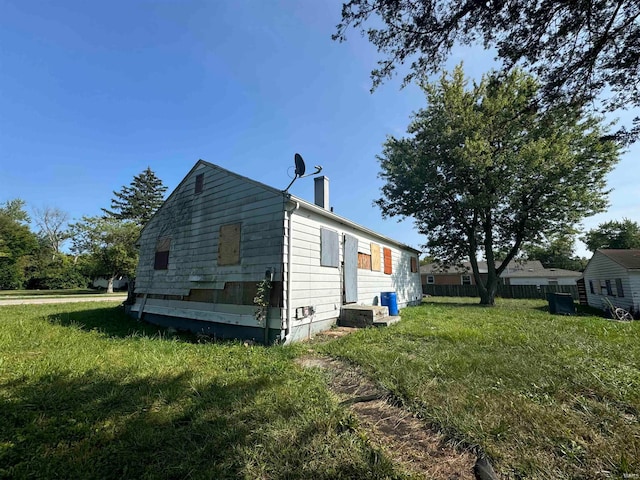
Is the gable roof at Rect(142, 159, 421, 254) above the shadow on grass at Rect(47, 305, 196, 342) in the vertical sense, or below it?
above

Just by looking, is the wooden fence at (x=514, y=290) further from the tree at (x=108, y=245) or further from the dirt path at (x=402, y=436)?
the tree at (x=108, y=245)

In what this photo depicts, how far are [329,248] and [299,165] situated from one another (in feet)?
8.58

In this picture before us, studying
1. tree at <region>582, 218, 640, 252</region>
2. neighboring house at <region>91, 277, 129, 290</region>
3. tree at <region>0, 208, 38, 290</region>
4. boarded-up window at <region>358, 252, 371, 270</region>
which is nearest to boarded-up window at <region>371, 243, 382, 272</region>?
boarded-up window at <region>358, 252, 371, 270</region>

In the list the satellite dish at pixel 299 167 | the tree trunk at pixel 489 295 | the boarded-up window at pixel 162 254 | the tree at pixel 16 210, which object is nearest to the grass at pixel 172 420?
the satellite dish at pixel 299 167

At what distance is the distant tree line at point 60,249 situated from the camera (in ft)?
82.9

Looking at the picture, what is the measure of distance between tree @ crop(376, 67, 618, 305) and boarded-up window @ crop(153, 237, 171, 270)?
1326 centimetres

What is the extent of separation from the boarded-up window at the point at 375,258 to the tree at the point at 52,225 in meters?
44.3

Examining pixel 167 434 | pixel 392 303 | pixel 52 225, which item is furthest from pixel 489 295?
pixel 52 225

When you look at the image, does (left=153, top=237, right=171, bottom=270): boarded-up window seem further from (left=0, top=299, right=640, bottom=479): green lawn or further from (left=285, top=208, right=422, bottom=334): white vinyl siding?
(left=285, top=208, right=422, bottom=334): white vinyl siding

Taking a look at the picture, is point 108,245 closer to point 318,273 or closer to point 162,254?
point 162,254

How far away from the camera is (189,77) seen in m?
8.09

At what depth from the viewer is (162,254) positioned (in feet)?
29.3

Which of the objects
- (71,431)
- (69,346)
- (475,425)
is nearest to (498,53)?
(475,425)

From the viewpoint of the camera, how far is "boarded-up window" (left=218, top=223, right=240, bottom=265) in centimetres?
679
